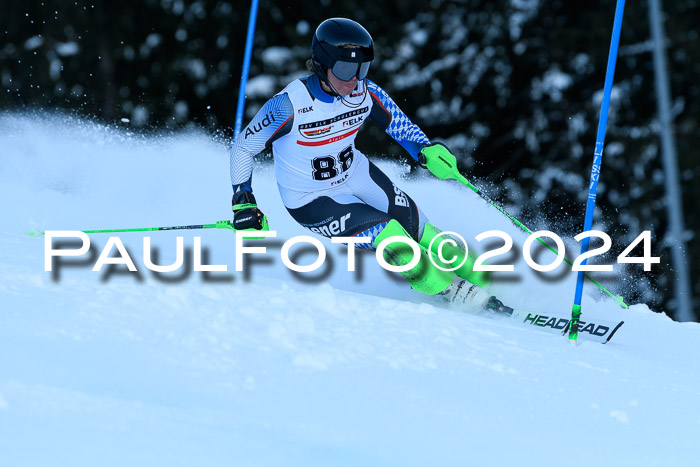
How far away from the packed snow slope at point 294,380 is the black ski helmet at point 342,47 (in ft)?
3.39

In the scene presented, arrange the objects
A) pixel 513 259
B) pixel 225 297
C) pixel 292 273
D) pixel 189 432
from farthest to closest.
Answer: pixel 513 259
pixel 292 273
pixel 225 297
pixel 189 432

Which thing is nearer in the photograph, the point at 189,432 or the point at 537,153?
the point at 189,432

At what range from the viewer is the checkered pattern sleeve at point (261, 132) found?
418cm

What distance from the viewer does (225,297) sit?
336 centimetres

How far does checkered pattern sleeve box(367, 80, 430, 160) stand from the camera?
460 centimetres

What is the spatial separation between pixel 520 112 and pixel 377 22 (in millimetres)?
2656

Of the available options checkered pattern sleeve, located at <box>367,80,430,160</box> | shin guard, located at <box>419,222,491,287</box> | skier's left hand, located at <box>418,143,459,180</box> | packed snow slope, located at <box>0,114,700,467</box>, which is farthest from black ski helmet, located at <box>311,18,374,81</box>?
packed snow slope, located at <box>0,114,700,467</box>

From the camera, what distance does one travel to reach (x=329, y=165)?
4438 millimetres

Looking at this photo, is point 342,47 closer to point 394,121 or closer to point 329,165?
point 329,165

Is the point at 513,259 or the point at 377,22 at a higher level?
the point at 377,22

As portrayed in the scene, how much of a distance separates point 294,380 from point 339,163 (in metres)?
1.93

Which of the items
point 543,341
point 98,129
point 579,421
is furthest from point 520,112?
point 579,421

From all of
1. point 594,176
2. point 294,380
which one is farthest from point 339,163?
point 294,380

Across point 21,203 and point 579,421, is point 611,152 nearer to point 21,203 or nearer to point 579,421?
point 21,203
